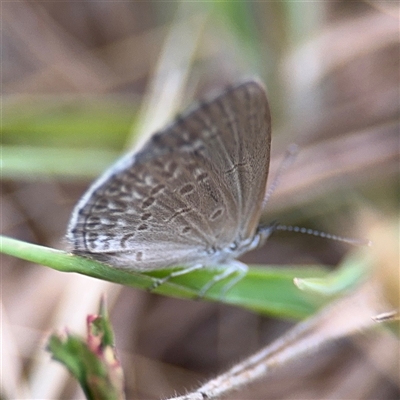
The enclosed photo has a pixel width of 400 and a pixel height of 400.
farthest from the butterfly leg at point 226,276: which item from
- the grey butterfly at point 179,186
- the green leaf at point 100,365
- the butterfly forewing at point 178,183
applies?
the green leaf at point 100,365

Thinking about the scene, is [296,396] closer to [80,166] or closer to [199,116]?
[199,116]

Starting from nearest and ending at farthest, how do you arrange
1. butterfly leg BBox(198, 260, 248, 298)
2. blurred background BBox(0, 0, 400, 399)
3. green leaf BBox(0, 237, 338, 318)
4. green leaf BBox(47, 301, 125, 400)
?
green leaf BBox(47, 301, 125, 400)
green leaf BBox(0, 237, 338, 318)
butterfly leg BBox(198, 260, 248, 298)
blurred background BBox(0, 0, 400, 399)

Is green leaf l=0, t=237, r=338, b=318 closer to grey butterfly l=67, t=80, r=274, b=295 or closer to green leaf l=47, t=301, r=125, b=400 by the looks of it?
grey butterfly l=67, t=80, r=274, b=295

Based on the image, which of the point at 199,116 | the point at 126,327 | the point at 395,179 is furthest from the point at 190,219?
the point at 395,179

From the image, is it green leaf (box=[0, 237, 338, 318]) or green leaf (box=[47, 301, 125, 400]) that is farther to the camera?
green leaf (box=[0, 237, 338, 318])

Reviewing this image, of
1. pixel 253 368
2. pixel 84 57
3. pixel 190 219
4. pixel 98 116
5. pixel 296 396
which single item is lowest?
pixel 296 396

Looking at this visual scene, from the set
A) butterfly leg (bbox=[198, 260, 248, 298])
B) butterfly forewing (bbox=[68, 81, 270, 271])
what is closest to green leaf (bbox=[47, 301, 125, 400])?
butterfly forewing (bbox=[68, 81, 270, 271])

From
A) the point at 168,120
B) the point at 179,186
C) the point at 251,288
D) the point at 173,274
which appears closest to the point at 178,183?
the point at 179,186
